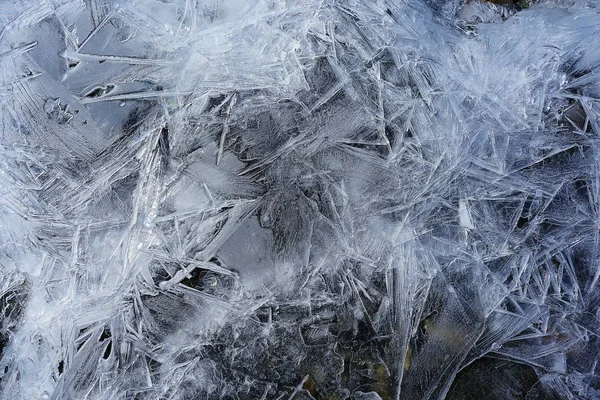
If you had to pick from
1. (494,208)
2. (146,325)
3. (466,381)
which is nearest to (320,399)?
(466,381)

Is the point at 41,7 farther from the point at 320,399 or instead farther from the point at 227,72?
the point at 320,399

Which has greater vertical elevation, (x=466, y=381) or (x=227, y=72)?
(x=227, y=72)

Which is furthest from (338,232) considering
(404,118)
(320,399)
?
(320,399)

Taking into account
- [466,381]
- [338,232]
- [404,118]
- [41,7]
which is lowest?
[466,381]

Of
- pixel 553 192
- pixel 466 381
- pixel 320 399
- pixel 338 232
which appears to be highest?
pixel 338 232

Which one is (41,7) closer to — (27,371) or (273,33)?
(273,33)

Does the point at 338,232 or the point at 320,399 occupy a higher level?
the point at 338,232
